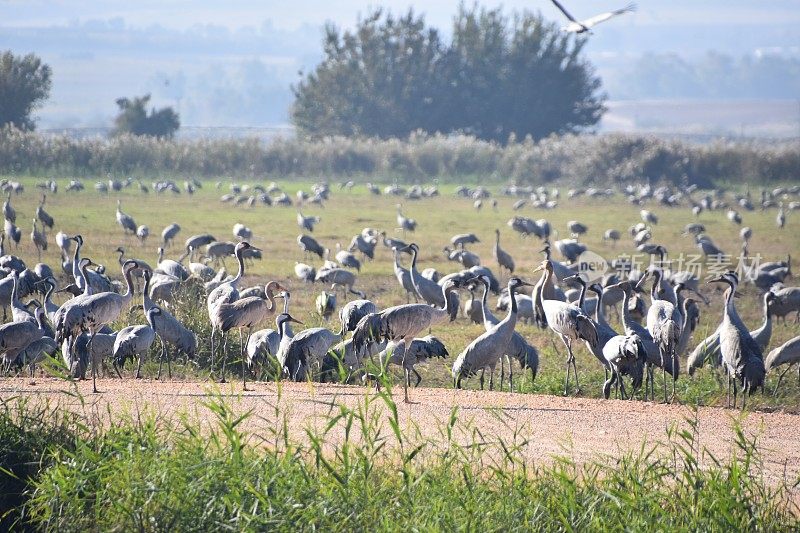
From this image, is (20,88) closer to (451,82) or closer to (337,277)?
(451,82)

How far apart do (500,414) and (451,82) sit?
5804 cm

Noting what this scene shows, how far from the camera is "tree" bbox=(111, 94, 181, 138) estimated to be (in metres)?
61.9

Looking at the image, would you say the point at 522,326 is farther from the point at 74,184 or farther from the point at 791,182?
the point at 791,182

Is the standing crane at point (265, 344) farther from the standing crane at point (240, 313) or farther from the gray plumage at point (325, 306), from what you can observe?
the gray plumage at point (325, 306)

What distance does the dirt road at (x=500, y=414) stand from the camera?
28.2 feet

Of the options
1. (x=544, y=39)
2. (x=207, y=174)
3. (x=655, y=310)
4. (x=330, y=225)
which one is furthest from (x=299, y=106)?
(x=655, y=310)

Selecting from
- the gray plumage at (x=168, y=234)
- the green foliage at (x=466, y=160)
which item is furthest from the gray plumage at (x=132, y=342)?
the green foliage at (x=466, y=160)

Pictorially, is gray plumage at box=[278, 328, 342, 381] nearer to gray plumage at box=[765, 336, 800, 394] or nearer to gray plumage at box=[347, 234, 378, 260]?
gray plumage at box=[765, 336, 800, 394]

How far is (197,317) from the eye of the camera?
13336 mm

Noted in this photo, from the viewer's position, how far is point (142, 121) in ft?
204

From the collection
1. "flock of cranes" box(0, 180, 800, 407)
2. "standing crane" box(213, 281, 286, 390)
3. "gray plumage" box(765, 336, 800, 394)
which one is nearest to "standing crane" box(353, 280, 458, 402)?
"flock of cranes" box(0, 180, 800, 407)

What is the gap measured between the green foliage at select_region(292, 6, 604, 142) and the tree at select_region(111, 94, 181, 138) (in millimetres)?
6508

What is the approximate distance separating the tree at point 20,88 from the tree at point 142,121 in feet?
24.6

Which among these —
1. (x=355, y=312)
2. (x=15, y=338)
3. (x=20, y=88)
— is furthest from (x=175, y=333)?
(x=20, y=88)
